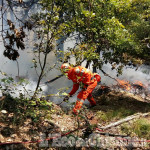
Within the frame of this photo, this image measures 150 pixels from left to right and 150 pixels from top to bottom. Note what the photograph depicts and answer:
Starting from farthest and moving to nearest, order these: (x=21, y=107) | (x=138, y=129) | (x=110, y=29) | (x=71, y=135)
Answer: (x=110, y=29), (x=21, y=107), (x=138, y=129), (x=71, y=135)

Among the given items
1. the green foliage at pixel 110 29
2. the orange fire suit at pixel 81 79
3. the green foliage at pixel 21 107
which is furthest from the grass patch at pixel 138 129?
the green foliage at pixel 110 29

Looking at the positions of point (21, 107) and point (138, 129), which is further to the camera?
point (21, 107)

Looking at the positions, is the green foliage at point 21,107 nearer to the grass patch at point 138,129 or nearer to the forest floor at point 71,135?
the forest floor at point 71,135

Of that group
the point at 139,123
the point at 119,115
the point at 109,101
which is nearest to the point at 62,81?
the point at 109,101

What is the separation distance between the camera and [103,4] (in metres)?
6.72

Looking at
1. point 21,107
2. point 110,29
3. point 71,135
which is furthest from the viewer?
point 110,29

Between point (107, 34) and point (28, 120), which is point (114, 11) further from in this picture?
point (28, 120)

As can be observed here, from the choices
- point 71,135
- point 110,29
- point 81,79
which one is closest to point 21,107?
point 71,135

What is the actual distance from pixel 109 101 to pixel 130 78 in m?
8.13

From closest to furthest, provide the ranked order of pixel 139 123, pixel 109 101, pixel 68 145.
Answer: pixel 68 145 < pixel 139 123 < pixel 109 101

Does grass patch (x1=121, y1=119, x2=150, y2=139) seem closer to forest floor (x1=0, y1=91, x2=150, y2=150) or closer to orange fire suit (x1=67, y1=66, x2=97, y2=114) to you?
forest floor (x1=0, y1=91, x2=150, y2=150)

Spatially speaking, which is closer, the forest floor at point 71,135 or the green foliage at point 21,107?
the forest floor at point 71,135

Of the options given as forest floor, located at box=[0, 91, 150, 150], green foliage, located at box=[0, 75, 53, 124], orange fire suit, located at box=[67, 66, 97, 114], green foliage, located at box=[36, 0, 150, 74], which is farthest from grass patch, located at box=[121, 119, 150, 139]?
green foliage, located at box=[36, 0, 150, 74]

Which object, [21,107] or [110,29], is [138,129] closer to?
[21,107]
